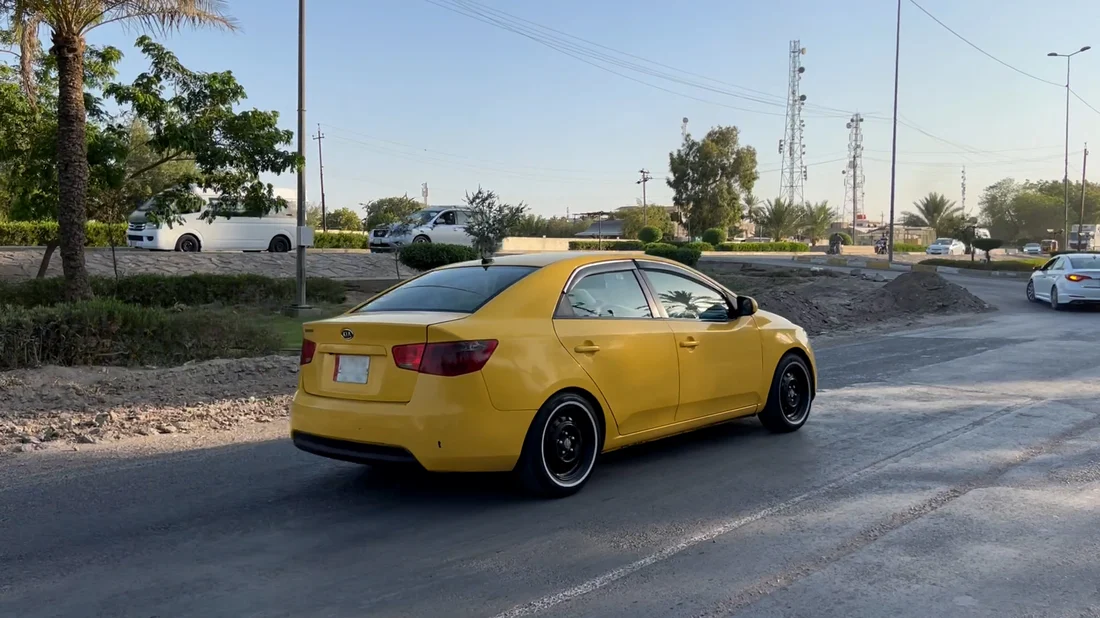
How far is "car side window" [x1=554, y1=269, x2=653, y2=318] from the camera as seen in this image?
5.84 m

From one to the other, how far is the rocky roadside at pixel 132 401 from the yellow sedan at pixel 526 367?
2.69m

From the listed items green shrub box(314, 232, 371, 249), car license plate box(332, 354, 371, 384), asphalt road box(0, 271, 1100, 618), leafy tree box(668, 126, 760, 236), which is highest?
leafy tree box(668, 126, 760, 236)

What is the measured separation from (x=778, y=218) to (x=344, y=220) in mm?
40173

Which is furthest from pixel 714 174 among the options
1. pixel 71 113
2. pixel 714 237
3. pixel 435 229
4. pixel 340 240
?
pixel 71 113

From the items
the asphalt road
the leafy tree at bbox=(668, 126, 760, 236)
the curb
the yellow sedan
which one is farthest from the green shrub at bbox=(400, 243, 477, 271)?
the leafy tree at bbox=(668, 126, 760, 236)

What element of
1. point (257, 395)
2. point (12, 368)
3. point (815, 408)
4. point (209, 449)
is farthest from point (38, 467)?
point (815, 408)

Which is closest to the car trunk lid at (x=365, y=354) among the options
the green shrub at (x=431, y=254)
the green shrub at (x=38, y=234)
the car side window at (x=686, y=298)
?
the car side window at (x=686, y=298)

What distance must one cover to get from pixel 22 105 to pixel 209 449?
11533 mm

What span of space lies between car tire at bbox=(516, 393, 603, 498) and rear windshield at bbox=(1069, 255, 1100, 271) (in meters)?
18.4

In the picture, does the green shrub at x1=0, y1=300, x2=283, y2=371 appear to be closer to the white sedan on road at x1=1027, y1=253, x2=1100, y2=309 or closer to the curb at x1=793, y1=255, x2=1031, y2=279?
the white sedan on road at x1=1027, y1=253, x2=1100, y2=309

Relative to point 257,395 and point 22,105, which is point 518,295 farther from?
point 22,105

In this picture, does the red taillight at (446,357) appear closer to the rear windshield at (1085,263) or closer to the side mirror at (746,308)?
the side mirror at (746,308)

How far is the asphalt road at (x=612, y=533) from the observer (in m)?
4.05

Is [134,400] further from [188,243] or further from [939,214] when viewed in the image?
[939,214]
